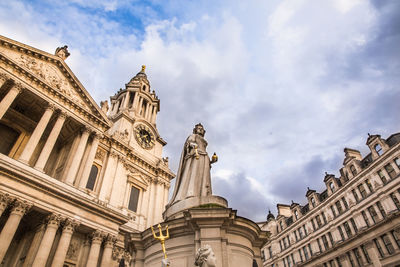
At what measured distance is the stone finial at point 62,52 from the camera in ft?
85.5

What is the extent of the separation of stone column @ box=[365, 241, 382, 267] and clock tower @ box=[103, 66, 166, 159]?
1060 inches

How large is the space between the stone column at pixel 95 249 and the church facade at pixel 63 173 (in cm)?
7

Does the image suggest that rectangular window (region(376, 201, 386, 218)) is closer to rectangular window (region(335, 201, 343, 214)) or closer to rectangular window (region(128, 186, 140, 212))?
rectangular window (region(335, 201, 343, 214))

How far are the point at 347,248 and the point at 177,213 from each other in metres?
30.0

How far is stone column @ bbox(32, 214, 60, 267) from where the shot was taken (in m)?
15.5

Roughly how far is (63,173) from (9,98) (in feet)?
23.2

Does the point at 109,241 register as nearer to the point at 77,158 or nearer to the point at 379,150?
the point at 77,158

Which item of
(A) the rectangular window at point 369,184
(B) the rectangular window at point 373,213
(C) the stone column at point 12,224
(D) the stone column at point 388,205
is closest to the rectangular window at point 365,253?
(B) the rectangular window at point 373,213

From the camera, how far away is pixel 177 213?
8914mm

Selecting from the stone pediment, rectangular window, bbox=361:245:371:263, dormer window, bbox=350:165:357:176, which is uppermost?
the stone pediment

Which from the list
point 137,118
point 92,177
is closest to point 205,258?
point 92,177

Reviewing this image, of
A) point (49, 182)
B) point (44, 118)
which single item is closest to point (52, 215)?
point (49, 182)

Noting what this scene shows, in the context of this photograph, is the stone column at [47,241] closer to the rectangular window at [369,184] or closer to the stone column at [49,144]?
the stone column at [49,144]

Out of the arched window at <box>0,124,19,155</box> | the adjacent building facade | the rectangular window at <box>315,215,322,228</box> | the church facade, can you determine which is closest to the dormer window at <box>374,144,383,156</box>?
the adjacent building facade
